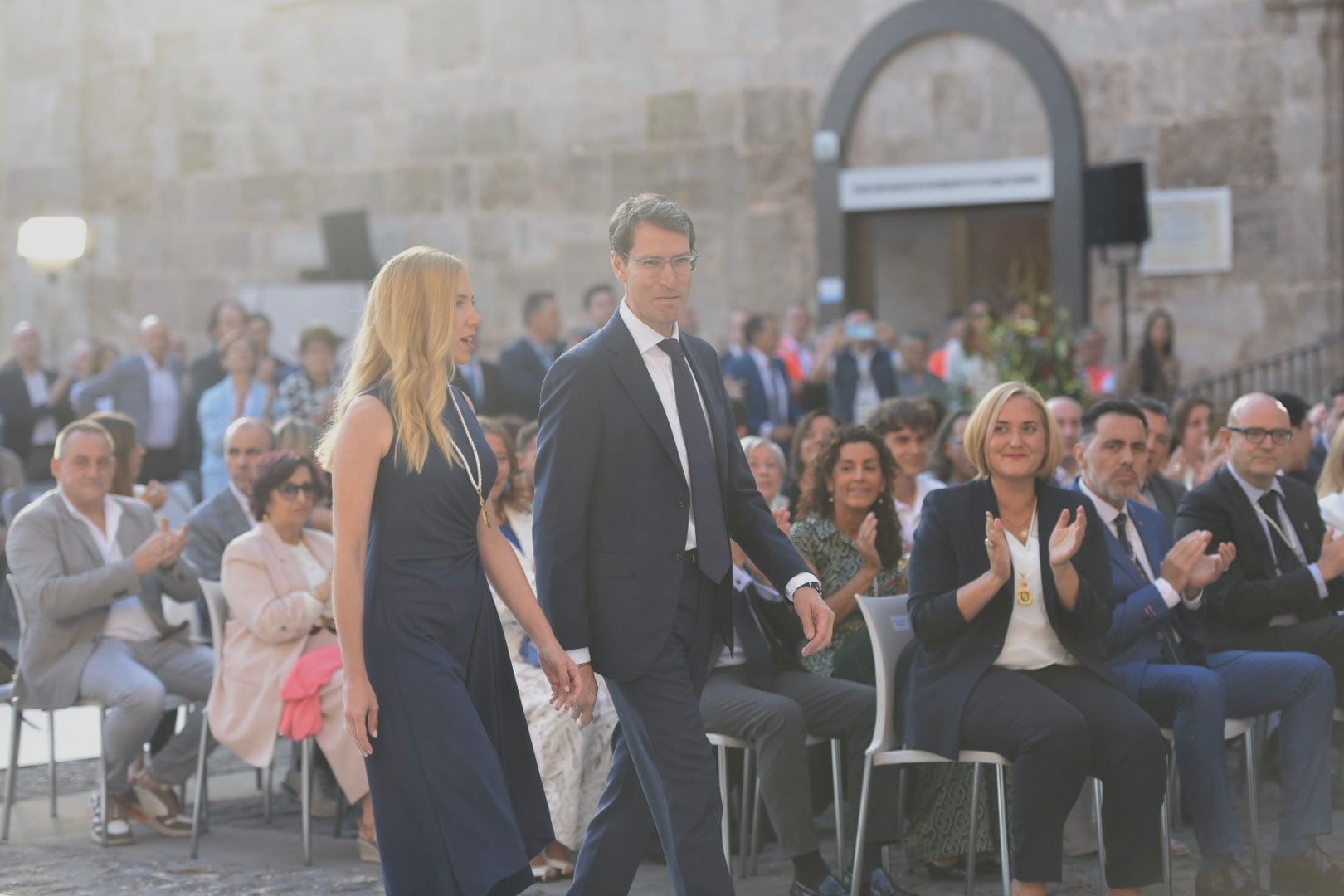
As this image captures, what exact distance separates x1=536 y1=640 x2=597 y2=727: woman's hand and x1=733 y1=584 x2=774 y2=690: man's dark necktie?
1.81m

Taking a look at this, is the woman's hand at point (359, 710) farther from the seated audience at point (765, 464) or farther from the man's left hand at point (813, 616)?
the seated audience at point (765, 464)

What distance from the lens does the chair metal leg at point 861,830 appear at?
5.44m

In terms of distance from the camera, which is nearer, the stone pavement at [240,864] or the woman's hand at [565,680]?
the woman's hand at [565,680]

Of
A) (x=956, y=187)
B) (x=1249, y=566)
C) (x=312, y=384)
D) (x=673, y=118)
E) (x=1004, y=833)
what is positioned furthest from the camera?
(x=673, y=118)

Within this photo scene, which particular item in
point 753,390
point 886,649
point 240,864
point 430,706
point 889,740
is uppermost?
point 753,390

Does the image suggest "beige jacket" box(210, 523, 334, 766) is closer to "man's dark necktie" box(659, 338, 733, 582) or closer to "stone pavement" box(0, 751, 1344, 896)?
"stone pavement" box(0, 751, 1344, 896)

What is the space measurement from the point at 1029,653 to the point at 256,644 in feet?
8.66

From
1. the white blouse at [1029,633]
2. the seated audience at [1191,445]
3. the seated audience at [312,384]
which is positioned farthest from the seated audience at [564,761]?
the seated audience at [312,384]

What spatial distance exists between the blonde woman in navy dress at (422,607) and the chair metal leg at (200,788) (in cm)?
234

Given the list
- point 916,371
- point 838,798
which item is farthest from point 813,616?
point 916,371

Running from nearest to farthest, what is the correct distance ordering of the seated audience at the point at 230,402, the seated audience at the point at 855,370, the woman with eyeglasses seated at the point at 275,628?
the woman with eyeglasses seated at the point at 275,628 < the seated audience at the point at 230,402 < the seated audience at the point at 855,370

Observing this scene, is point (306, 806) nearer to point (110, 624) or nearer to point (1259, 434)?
point (110, 624)

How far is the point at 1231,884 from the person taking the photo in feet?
17.7

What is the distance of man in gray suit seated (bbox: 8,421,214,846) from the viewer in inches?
254
